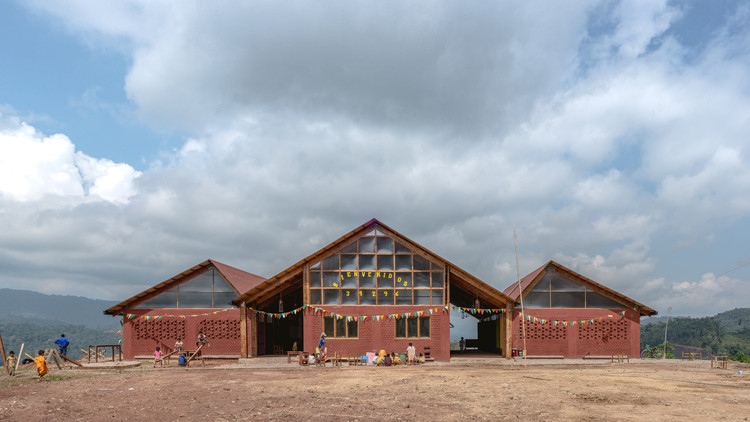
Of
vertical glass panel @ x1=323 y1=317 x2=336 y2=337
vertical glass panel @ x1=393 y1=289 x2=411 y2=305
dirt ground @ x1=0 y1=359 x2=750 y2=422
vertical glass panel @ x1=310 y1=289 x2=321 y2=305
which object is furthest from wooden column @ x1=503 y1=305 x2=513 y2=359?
vertical glass panel @ x1=310 y1=289 x2=321 y2=305

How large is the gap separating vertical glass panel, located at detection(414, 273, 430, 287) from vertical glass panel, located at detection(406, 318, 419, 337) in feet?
6.79

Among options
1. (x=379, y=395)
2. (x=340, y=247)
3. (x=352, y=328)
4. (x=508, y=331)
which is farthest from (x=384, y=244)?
(x=379, y=395)

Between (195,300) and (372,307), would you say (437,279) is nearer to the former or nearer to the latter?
(372,307)

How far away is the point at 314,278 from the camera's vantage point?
3303 centimetres

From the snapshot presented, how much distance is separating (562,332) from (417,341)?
995cm

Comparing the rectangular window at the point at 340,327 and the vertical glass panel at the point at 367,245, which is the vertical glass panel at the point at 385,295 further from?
the vertical glass panel at the point at 367,245

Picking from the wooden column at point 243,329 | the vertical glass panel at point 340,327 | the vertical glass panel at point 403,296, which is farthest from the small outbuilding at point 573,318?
the wooden column at point 243,329

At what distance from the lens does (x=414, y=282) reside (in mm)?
33000

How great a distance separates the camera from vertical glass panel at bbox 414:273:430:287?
108 ft

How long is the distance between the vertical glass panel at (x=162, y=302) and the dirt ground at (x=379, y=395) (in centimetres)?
747

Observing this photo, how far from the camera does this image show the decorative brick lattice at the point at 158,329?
3581cm

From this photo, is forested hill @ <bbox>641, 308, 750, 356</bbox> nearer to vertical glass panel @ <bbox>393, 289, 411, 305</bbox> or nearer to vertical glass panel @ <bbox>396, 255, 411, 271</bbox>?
vertical glass panel @ <bbox>393, 289, 411, 305</bbox>

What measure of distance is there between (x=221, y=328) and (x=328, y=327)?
775cm

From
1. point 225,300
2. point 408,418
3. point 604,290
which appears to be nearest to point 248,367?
point 225,300
